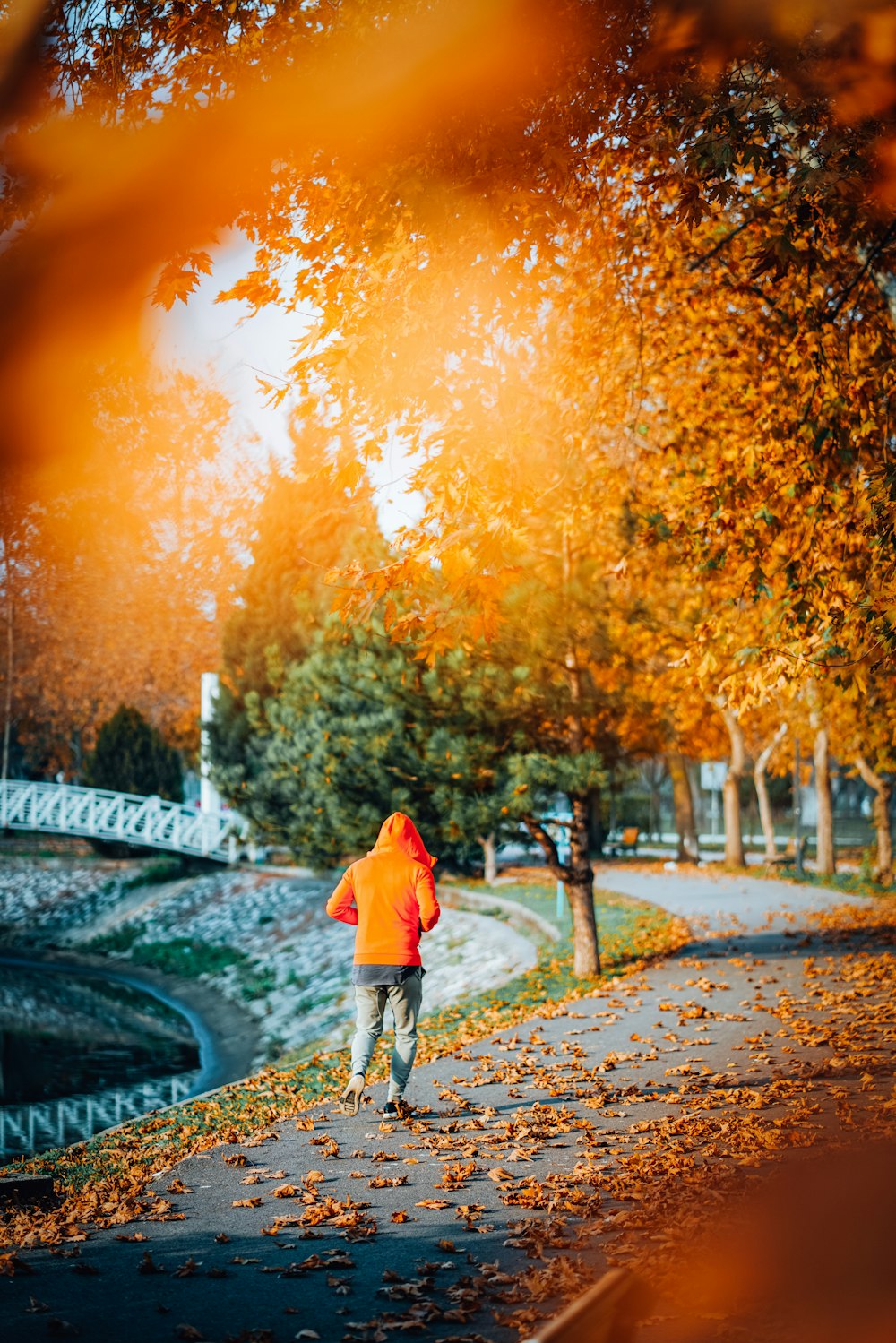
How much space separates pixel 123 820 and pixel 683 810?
1676 centimetres

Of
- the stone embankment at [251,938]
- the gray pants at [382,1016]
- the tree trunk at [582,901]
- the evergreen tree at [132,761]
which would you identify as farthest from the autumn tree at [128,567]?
the stone embankment at [251,938]

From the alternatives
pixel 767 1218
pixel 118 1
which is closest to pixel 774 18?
pixel 118 1

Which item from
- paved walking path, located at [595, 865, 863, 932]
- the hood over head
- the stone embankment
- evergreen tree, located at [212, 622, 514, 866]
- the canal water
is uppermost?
evergreen tree, located at [212, 622, 514, 866]

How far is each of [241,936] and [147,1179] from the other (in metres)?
21.8

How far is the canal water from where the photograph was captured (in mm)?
15281

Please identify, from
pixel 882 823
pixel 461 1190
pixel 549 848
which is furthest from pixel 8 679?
pixel 461 1190

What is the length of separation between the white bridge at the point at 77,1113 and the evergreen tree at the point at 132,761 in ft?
83.1

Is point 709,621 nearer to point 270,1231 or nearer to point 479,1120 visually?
point 479,1120

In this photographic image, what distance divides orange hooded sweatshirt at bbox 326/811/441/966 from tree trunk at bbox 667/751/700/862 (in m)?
28.5

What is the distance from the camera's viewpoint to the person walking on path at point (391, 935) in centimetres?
799

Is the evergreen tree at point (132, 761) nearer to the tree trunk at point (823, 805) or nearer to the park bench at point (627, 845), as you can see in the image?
the park bench at point (627, 845)

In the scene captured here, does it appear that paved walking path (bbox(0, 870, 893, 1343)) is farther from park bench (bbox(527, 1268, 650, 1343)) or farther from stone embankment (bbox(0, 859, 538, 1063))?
stone embankment (bbox(0, 859, 538, 1063))

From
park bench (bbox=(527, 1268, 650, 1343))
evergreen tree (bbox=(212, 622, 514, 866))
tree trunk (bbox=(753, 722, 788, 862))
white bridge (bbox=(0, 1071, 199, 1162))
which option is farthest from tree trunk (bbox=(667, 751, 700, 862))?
park bench (bbox=(527, 1268, 650, 1343))

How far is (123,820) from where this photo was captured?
124 feet
